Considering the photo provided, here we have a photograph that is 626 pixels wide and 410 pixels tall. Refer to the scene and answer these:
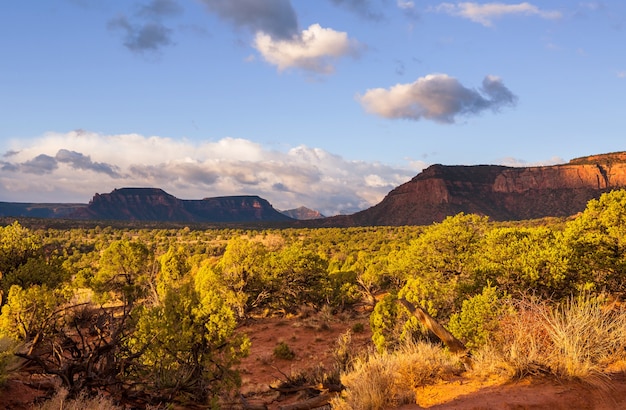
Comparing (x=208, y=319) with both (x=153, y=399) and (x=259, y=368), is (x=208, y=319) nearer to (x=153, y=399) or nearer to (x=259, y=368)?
(x=153, y=399)

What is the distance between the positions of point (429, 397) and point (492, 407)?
4.65 feet

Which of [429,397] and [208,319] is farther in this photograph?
[208,319]

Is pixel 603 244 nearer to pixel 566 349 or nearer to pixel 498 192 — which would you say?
pixel 566 349

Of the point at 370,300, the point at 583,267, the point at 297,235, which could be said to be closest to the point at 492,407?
the point at 583,267

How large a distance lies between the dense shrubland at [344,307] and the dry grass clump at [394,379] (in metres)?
0.03

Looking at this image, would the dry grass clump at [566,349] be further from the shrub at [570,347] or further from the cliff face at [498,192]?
the cliff face at [498,192]

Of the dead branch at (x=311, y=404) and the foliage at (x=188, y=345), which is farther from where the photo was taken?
the foliage at (x=188, y=345)

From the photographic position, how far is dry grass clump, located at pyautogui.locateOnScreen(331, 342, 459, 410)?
695 centimetres

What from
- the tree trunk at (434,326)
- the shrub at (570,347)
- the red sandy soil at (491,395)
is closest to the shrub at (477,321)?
the tree trunk at (434,326)

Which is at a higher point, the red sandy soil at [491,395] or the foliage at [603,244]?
the foliage at [603,244]

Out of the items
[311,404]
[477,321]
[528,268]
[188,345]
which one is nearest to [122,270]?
[188,345]

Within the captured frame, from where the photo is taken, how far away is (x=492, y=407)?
580 cm

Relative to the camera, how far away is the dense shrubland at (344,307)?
743 centimetres

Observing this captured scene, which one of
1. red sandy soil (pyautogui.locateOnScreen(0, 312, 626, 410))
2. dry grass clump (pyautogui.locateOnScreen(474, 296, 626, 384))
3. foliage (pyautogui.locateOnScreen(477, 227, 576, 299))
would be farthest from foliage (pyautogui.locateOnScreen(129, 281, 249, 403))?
foliage (pyautogui.locateOnScreen(477, 227, 576, 299))
